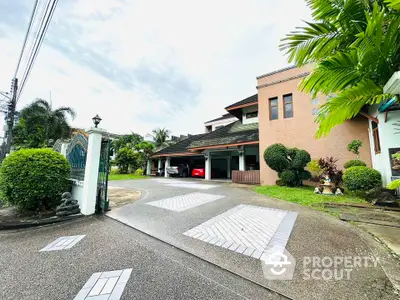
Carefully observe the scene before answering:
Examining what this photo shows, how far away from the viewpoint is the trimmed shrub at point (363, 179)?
228 inches

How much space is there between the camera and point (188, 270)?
2.08 meters

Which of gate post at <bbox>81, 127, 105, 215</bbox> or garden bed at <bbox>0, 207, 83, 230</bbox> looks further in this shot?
gate post at <bbox>81, 127, 105, 215</bbox>

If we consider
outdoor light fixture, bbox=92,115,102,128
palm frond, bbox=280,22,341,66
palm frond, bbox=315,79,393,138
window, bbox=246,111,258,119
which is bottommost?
palm frond, bbox=315,79,393,138

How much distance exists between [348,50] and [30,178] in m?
6.88

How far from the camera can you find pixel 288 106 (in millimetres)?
10359

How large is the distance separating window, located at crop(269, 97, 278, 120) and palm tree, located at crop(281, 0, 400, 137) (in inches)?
338

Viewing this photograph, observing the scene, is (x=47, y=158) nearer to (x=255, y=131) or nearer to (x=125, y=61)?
(x=125, y=61)

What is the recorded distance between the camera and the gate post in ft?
14.4

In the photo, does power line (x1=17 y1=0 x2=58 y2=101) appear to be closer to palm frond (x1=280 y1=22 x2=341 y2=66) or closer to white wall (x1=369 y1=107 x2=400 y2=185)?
palm frond (x1=280 y1=22 x2=341 y2=66)

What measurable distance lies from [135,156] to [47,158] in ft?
60.5

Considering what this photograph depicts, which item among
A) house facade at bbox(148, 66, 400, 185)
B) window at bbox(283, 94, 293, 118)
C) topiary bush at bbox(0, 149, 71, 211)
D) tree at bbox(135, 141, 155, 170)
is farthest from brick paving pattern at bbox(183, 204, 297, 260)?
tree at bbox(135, 141, 155, 170)

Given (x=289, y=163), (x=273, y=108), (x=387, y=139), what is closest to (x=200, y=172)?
(x=273, y=108)

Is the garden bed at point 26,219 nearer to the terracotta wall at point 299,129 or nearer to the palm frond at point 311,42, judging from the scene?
the palm frond at point 311,42

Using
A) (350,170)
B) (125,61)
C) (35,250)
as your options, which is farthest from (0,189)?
(350,170)
